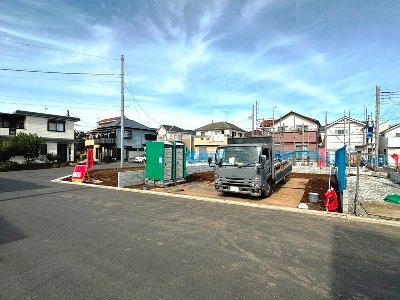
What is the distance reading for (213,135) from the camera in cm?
4812

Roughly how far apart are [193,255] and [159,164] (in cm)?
923

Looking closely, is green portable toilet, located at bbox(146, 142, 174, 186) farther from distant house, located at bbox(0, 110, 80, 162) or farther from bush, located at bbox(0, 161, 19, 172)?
distant house, located at bbox(0, 110, 80, 162)

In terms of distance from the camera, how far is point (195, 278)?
3742 mm

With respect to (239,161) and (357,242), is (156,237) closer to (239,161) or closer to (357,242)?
(357,242)

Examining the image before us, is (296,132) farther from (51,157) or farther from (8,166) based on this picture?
(8,166)

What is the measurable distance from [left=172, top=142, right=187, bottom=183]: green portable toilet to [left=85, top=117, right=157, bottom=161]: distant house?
30.1 meters

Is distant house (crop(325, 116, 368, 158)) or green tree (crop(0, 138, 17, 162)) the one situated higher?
distant house (crop(325, 116, 368, 158))

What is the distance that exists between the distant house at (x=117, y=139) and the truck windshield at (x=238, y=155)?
34.6 m

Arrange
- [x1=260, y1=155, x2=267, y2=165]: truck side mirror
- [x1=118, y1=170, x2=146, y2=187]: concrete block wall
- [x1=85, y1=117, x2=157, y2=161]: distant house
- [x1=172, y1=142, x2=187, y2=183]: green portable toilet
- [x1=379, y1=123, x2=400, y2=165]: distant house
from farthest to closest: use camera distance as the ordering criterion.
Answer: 1. [x1=85, y1=117, x2=157, y2=161]: distant house
2. [x1=379, y1=123, x2=400, y2=165]: distant house
3. [x1=172, y1=142, x2=187, y2=183]: green portable toilet
4. [x1=118, y1=170, x2=146, y2=187]: concrete block wall
5. [x1=260, y1=155, x2=267, y2=165]: truck side mirror

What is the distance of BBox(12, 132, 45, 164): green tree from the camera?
25234 millimetres

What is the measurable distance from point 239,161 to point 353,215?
14.5 feet

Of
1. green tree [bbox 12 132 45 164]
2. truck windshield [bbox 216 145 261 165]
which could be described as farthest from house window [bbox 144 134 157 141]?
truck windshield [bbox 216 145 261 165]

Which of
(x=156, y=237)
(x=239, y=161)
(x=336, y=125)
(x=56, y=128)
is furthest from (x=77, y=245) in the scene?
(x=336, y=125)

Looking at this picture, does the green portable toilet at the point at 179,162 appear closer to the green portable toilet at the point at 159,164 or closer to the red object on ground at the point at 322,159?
the green portable toilet at the point at 159,164
